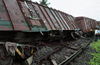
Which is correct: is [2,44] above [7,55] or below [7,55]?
above

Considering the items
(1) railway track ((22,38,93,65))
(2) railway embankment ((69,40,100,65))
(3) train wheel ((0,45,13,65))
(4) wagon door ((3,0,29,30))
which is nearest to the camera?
(3) train wheel ((0,45,13,65))

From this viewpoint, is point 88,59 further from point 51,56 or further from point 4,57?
point 4,57

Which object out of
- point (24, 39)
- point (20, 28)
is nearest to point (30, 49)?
point (24, 39)

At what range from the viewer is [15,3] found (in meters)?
4.01

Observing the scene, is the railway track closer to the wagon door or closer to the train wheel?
the train wheel

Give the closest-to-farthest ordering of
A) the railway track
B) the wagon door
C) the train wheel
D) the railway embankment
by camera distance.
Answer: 1. the train wheel
2. the wagon door
3. the railway track
4. the railway embankment

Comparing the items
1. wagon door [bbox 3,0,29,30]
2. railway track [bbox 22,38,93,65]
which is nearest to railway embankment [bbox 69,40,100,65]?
railway track [bbox 22,38,93,65]

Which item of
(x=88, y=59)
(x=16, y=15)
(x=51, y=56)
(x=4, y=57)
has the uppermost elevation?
(x=16, y=15)

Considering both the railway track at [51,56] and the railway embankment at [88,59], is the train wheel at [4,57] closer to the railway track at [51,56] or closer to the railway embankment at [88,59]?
the railway track at [51,56]

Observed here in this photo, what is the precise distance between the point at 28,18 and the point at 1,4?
1.34 metres

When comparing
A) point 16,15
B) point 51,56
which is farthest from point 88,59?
point 16,15

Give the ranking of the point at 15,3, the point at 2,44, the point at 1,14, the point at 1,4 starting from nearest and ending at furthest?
the point at 2,44 → the point at 1,14 → the point at 1,4 → the point at 15,3

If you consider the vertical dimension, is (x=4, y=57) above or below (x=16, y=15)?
below

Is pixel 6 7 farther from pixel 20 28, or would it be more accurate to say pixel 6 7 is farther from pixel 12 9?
pixel 20 28
